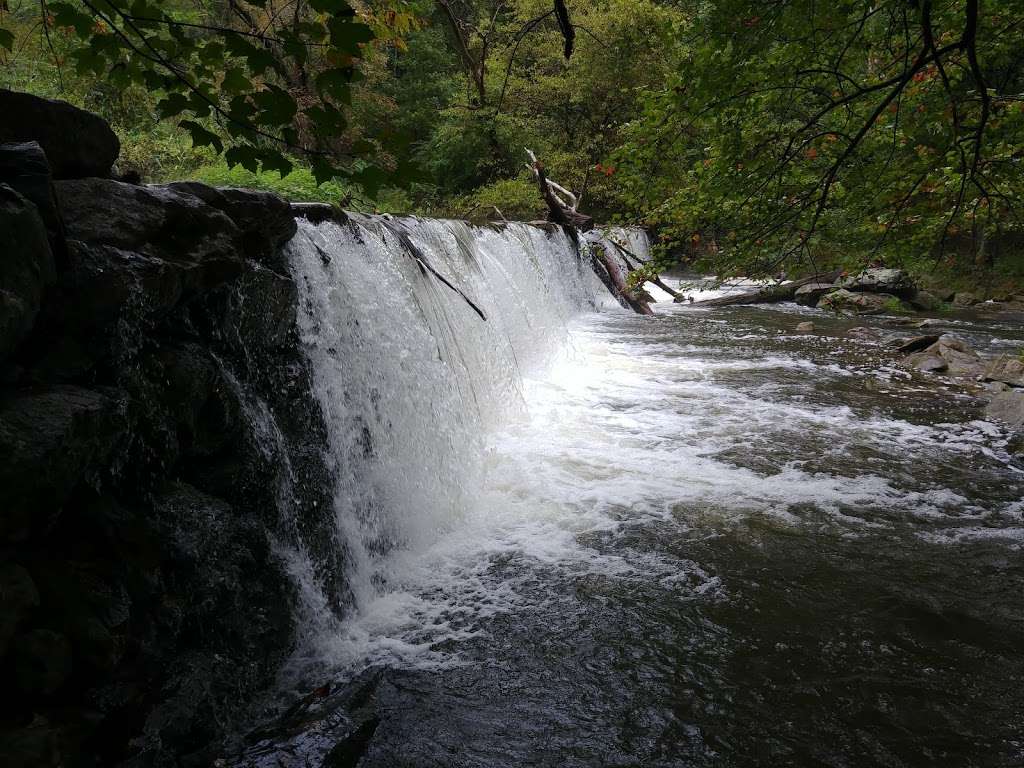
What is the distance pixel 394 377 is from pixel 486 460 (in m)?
1.24

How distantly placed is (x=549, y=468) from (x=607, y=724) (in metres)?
2.93

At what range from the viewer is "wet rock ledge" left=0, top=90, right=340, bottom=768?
6.48ft

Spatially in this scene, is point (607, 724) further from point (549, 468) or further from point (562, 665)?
point (549, 468)

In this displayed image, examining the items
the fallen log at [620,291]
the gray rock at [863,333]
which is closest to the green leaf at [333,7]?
the gray rock at [863,333]

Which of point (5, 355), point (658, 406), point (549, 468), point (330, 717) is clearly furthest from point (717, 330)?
point (5, 355)

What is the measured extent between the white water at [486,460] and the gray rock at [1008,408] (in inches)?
11.1

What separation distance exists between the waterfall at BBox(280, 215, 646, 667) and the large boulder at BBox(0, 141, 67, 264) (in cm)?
189

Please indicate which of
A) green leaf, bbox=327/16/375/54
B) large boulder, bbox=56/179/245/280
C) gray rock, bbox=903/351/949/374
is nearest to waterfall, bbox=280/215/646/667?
large boulder, bbox=56/179/245/280

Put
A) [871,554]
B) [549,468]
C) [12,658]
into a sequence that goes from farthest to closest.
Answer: [549,468], [871,554], [12,658]

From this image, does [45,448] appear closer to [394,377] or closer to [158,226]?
[158,226]

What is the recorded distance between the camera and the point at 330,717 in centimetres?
272

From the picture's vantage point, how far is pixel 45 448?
77.5 inches

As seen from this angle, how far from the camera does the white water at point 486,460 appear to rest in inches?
150

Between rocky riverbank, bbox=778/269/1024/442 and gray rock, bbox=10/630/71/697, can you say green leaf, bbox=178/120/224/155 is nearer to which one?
gray rock, bbox=10/630/71/697
